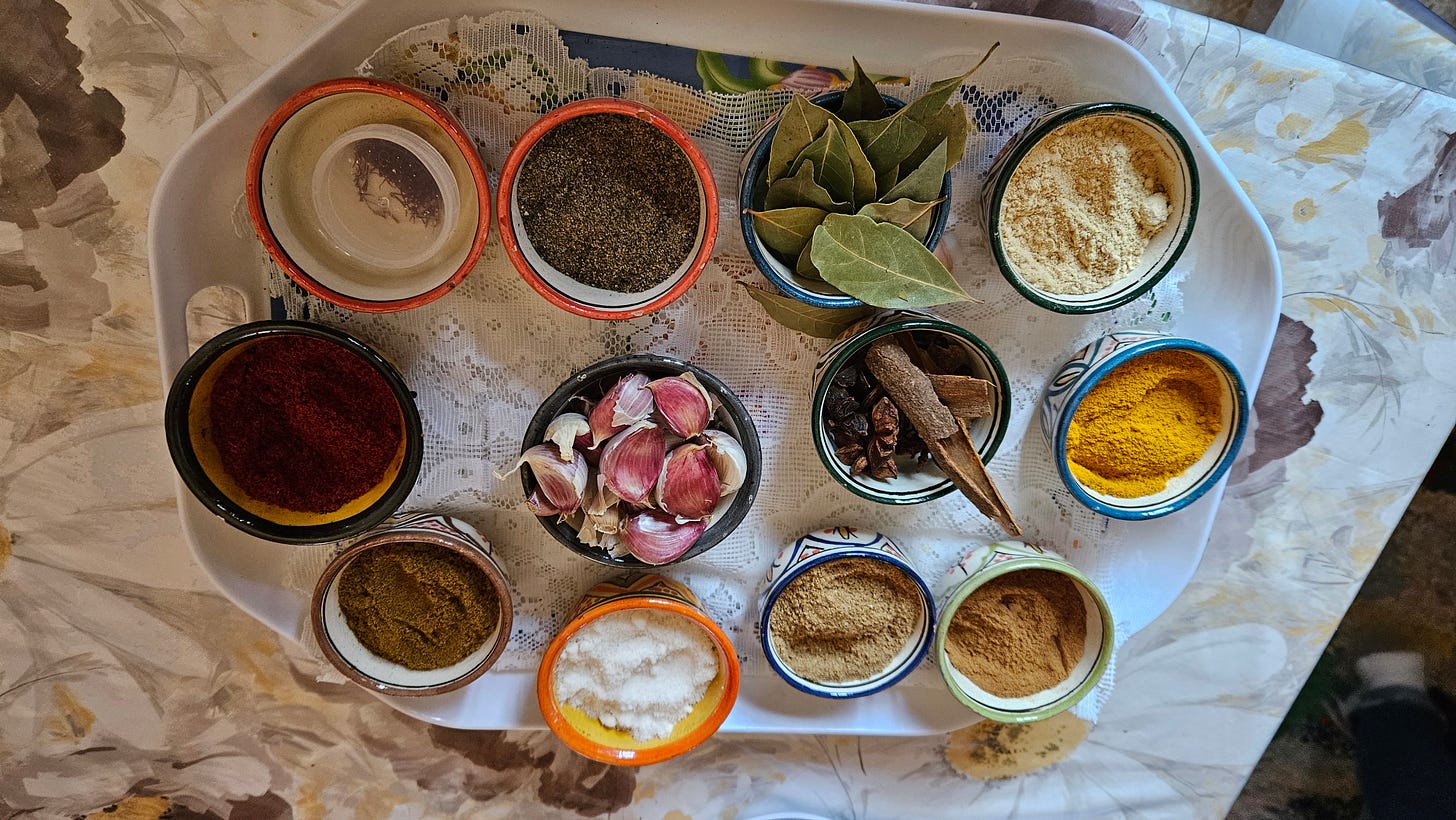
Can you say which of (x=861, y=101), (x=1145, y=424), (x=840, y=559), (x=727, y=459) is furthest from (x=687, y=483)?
(x=1145, y=424)

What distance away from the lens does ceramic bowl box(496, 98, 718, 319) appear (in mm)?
802

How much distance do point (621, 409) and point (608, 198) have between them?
23 centimetres

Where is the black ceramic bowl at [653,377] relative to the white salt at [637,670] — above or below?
above

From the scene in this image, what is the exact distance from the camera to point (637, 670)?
959 millimetres

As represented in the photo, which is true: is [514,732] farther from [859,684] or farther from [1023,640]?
[1023,640]

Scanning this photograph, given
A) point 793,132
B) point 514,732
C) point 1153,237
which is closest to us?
point 793,132

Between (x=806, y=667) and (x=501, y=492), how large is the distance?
0.43 metres

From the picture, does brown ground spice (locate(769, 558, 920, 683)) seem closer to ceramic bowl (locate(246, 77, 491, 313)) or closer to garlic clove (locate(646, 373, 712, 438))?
garlic clove (locate(646, 373, 712, 438))

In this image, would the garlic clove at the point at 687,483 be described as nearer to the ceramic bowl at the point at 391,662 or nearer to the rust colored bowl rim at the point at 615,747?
the rust colored bowl rim at the point at 615,747

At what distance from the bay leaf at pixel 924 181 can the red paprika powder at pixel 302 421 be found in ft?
1.93

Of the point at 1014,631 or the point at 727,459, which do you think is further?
the point at 1014,631

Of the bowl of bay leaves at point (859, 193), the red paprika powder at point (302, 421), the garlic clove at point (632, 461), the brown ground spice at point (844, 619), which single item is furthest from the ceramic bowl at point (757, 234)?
the red paprika powder at point (302, 421)

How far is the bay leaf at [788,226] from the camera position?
0.82m

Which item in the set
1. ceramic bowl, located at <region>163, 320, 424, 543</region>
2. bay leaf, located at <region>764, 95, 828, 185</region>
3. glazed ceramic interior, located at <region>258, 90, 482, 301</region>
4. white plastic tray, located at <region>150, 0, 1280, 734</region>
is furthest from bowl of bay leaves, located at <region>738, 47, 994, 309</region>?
ceramic bowl, located at <region>163, 320, 424, 543</region>
